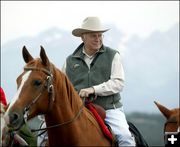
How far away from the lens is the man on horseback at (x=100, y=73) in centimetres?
948

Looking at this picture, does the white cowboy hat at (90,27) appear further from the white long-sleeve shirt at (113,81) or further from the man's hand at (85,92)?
the man's hand at (85,92)

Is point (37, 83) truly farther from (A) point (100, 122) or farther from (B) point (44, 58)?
(A) point (100, 122)

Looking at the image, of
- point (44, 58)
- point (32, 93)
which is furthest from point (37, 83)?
point (44, 58)

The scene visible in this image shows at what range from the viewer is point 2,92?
1010 centimetres

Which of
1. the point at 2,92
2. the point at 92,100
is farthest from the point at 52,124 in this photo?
the point at 2,92

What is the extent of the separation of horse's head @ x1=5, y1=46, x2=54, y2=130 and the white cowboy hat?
1.58m

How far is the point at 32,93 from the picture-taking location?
8.27m

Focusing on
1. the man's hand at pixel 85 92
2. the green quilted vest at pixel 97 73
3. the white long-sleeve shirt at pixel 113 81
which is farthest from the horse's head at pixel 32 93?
the green quilted vest at pixel 97 73

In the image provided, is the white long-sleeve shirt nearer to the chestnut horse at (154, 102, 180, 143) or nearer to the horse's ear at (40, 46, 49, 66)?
the horse's ear at (40, 46, 49, 66)

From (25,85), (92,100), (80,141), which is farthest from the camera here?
(92,100)

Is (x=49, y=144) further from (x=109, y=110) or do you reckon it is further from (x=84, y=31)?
(x=84, y=31)

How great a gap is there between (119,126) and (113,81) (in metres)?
0.68

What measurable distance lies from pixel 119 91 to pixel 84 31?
111 centimetres

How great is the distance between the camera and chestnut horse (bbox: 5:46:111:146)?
821 centimetres
